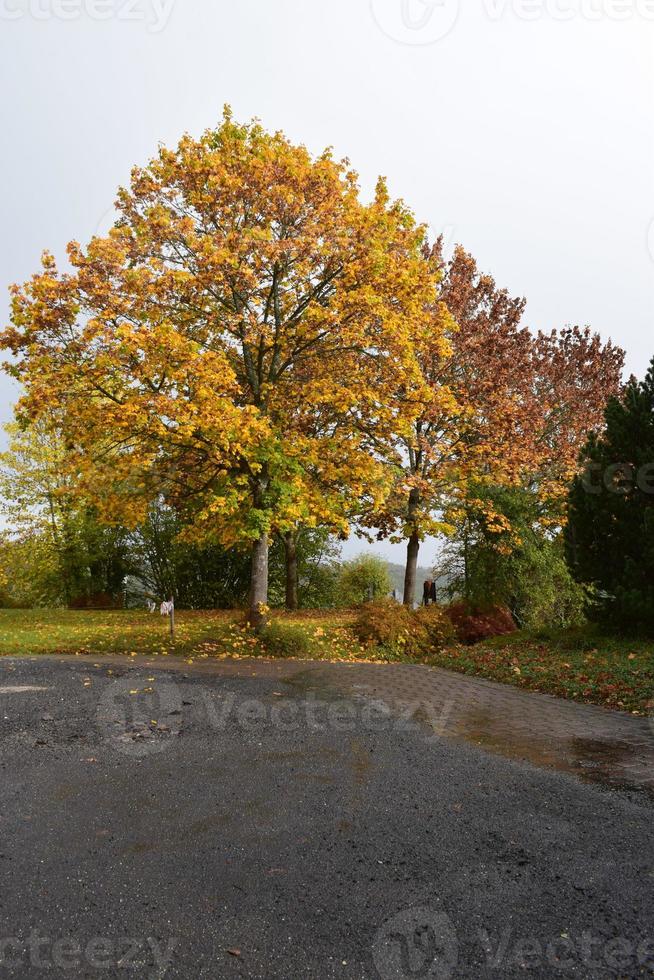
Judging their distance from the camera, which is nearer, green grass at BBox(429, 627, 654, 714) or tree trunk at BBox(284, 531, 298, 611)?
green grass at BBox(429, 627, 654, 714)

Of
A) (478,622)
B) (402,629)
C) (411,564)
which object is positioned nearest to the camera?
(402,629)

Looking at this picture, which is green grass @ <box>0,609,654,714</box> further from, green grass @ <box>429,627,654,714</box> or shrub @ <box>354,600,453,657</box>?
shrub @ <box>354,600,453,657</box>

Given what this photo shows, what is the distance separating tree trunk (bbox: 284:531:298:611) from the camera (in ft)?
80.0

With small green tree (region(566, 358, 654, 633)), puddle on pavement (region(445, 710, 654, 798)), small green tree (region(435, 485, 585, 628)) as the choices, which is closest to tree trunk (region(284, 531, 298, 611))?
small green tree (region(435, 485, 585, 628))

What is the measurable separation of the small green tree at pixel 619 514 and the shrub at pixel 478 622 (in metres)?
3.81

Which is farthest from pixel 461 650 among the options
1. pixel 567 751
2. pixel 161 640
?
pixel 567 751

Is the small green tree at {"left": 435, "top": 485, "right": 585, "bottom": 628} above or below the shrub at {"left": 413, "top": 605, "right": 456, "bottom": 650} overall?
above

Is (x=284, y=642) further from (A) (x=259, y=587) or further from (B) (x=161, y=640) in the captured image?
(B) (x=161, y=640)

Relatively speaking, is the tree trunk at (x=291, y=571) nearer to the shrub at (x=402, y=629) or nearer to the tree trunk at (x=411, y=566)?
the tree trunk at (x=411, y=566)

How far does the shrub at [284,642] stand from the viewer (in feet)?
46.1

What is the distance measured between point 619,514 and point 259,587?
8.25 meters

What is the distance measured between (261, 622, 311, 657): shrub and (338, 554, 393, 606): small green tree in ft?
42.1

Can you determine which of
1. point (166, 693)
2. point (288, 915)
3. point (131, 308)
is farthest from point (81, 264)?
point (288, 915)

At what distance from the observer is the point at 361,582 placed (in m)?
27.6
